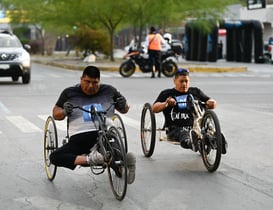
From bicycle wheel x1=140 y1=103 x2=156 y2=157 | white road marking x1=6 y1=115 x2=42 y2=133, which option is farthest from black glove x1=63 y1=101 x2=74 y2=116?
white road marking x1=6 y1=115 x2=42 y2=133

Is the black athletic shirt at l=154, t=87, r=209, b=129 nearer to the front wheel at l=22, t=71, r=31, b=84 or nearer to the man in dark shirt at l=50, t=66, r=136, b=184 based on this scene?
the man in dark shirt at l=50, t=66, r=136, b=184

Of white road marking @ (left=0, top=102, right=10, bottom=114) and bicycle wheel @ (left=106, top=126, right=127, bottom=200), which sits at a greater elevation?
bicycle wheel @ (left=106, top=126, right=127, bottom=200)

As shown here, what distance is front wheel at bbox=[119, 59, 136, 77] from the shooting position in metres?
24.6

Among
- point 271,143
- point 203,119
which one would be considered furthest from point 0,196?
point 271,143

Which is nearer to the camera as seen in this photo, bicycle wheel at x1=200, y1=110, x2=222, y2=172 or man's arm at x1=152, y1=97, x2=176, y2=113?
bicycle wheel at x1=200, y1=110, x2=222, y2=172

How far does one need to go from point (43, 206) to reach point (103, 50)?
34054mm

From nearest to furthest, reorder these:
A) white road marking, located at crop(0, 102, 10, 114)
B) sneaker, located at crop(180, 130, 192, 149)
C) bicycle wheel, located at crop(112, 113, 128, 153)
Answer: bicycle wheel, located at crop(112, 113, 128, 153), sneaker, located at crop(180, 130, 192, 149), white road marking, located at crop(0, 102, 10, 114)

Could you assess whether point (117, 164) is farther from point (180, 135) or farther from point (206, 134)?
point (180, 135)

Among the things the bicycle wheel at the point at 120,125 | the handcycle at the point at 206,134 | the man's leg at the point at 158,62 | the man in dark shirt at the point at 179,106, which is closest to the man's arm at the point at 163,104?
the man in dark shirt at the point at 179,106

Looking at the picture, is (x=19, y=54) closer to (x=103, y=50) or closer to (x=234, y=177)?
(x=234, y=177)

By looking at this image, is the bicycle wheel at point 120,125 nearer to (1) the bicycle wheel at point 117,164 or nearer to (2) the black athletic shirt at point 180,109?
(1) the bicycle wheel at point 117,164

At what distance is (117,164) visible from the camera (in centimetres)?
609

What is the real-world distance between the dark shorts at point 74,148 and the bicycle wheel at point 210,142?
1434mm

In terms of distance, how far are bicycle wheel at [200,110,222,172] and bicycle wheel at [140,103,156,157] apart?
0.93 meters
